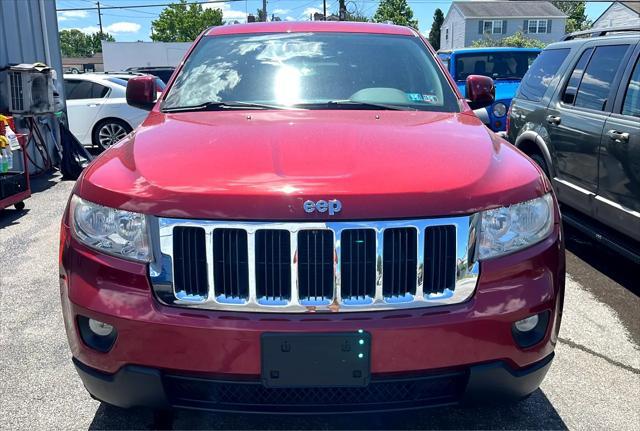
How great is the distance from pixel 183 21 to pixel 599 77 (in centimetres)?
6434

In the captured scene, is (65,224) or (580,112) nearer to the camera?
(65,224)

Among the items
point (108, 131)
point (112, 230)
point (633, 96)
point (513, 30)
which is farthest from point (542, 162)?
point (513, 30)

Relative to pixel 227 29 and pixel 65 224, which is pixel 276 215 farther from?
pixel 227 29

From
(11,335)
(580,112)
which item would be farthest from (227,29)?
(580,112)

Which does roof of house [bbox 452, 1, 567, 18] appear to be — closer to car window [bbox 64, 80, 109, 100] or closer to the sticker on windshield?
car window [bbox 64, 80, 109, 100]

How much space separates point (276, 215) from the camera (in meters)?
2.00

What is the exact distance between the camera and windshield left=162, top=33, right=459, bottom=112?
3.24 meters

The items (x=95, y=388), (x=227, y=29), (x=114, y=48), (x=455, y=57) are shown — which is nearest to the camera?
(x=95, y=388)

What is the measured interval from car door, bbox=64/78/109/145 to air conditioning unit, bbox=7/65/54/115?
9.06 ft

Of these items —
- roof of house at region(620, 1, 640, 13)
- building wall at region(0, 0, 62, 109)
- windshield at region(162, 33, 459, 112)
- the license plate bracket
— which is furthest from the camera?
roof of house at region(620, 1, 640, 13)

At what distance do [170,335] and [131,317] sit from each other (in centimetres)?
15

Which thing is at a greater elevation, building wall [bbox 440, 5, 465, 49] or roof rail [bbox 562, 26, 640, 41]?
building wall [bbox 440, 5, 465, 49]

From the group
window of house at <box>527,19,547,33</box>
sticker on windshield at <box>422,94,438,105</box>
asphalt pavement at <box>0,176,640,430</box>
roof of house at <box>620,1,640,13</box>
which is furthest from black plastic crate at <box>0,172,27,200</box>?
window of house at <box>527,19,547,33</box>

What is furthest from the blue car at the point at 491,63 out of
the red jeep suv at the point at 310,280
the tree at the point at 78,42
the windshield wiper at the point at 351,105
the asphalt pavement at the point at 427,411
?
the tree at the point at 78,42
